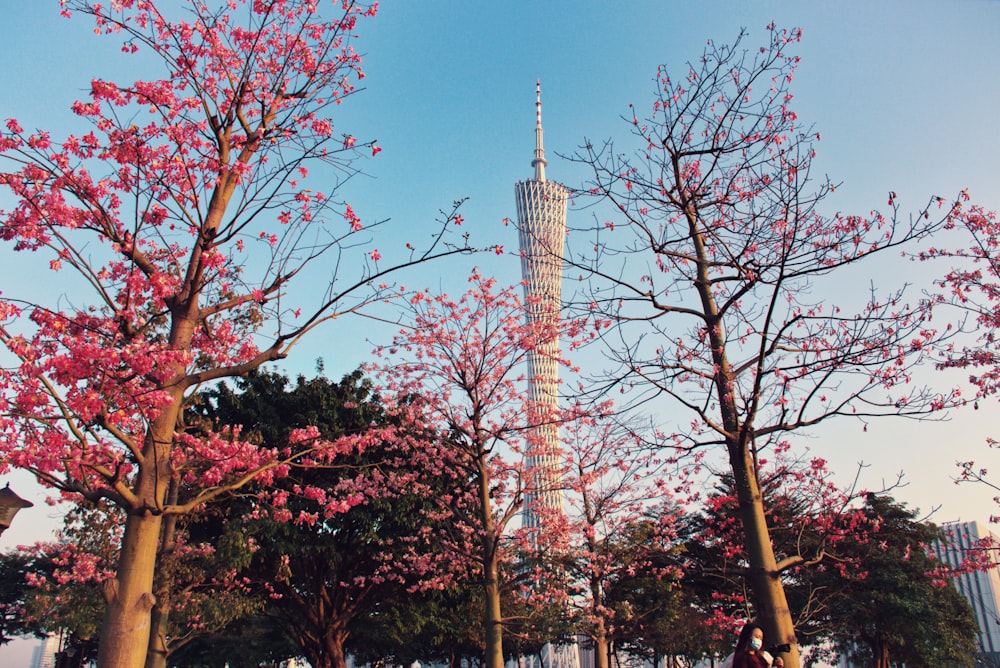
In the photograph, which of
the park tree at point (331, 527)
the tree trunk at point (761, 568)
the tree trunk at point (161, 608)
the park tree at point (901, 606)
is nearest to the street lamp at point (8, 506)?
the tree trunk at point (761, 568)

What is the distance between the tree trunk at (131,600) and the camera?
5.26 m

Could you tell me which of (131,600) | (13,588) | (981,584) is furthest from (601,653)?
(981,584)

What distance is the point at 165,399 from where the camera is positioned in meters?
5.89

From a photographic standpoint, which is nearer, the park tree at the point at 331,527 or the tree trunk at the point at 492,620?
the tree trunk at the point at 492,620

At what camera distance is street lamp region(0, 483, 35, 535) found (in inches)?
243

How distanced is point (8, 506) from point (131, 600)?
1.79 meters

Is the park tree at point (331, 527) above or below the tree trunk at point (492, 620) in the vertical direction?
above

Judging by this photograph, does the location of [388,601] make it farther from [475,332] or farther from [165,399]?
[165,399]

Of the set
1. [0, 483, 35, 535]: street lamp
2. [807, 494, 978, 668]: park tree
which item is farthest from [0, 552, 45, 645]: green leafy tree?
[807, 494, 978, 668]: park tree

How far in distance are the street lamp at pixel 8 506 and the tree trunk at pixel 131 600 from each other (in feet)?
4.58

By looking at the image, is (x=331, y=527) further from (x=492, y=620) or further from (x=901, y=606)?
(x=901, y=606)

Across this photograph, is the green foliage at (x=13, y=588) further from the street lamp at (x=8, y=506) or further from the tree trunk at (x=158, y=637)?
the street lamp at (x=8, y=506)

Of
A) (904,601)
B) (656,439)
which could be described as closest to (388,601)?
(656,439)

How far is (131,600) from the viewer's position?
5379mm
